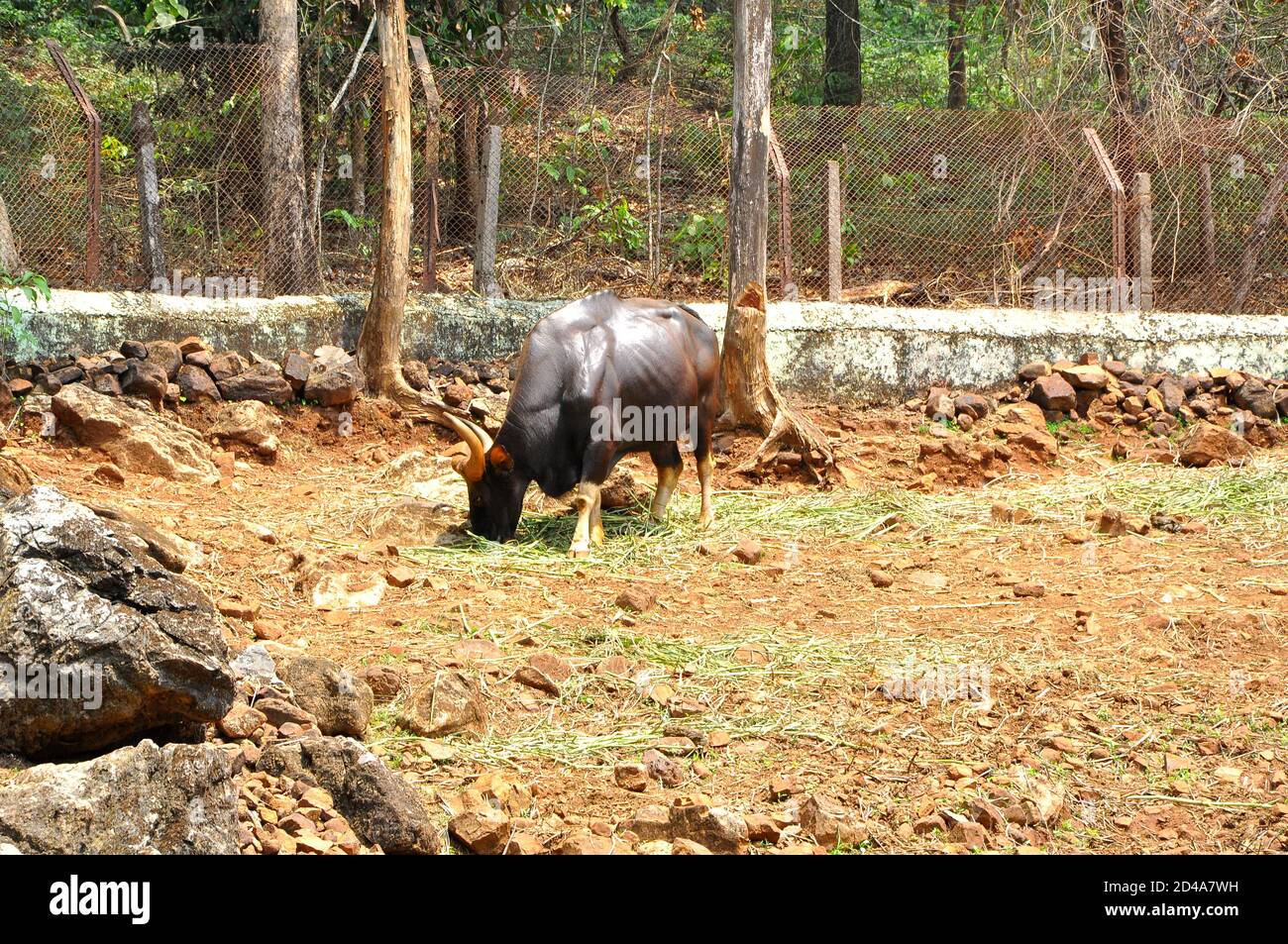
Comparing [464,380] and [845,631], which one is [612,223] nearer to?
[464,380]

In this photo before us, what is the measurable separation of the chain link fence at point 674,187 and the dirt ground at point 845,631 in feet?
8.15

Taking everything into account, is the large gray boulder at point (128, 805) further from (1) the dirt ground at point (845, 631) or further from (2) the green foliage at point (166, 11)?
(2) the green foliage at point (166, 11)

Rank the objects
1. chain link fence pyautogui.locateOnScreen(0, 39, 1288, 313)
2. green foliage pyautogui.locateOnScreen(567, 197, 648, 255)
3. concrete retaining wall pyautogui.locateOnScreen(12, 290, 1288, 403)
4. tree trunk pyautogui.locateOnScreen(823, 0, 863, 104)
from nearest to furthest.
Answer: concrete retaining wall pyautogui.locateOnScreen(12, 290, 1288, 403)
chain link fence pyautogui.locateOnScreen(0, 39, 1288, 313)
green foliage pyautogui.locateOnScreen(567, 197, 648, 255)
tree trunk pyautogui.locateOnScreen(823, 0, 863, 104)

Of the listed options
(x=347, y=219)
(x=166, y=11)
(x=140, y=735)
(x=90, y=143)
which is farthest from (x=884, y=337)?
(x=140, y=735)

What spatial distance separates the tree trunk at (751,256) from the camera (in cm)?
1134

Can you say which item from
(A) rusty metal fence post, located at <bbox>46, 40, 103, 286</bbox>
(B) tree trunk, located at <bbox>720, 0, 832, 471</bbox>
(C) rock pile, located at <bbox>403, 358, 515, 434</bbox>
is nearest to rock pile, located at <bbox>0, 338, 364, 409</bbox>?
(C) rock pile, located at <bbox>403, 358, 515, 434</bbox>

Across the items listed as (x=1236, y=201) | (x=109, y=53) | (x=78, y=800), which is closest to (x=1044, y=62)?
(x=1236, y=201)

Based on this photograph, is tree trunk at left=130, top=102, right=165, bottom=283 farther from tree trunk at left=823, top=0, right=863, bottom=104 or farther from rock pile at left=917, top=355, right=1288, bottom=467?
tree trunk at left=823, top=0, right=863, bottom=104

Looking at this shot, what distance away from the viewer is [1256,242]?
1364 centimetres

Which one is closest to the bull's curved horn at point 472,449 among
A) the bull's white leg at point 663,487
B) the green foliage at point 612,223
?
the bull's white leg at point 663,487

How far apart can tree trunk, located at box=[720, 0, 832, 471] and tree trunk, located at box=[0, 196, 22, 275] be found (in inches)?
215

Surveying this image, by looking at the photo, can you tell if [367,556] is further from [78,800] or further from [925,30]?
[925,30]

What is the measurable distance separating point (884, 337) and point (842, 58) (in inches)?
276

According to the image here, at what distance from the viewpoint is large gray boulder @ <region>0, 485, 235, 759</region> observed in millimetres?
4547
